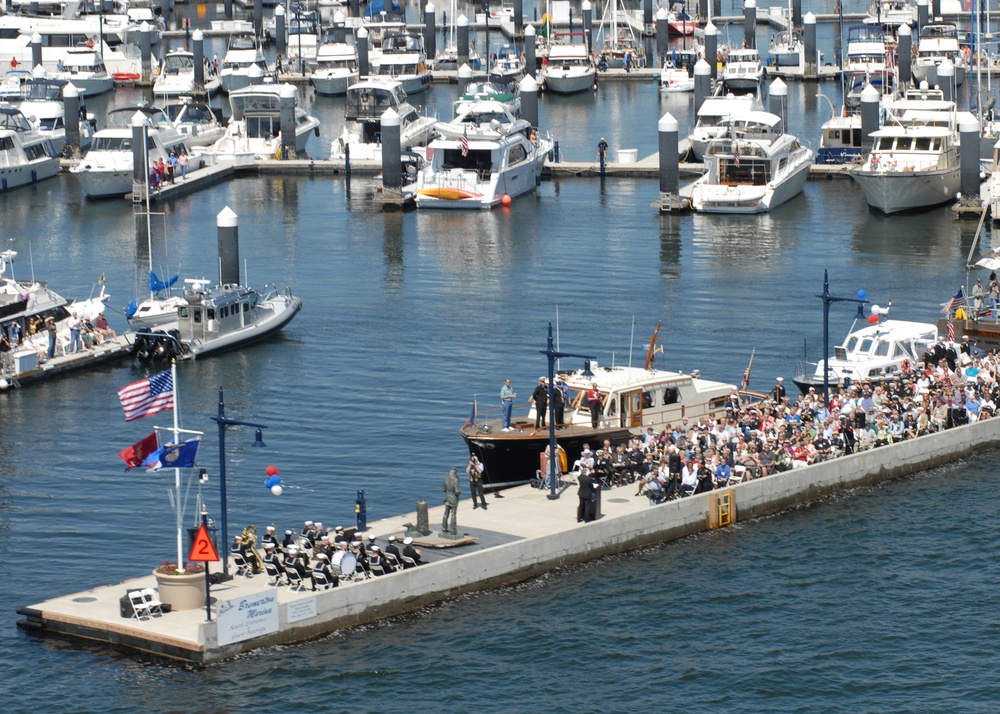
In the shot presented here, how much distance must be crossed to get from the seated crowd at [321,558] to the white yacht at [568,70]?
271 feet

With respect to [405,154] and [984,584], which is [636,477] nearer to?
[984,584]

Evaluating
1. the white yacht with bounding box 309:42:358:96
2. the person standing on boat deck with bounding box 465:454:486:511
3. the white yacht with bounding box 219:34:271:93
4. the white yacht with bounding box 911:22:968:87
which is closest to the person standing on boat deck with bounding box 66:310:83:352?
the person standing on boat deck with bounding box 465:454:486:511

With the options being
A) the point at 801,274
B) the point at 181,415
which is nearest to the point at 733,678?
the point at 181,415

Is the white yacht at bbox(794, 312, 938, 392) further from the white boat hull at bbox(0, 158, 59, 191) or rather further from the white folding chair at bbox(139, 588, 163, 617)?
the white boat hull at bbox(0, 158, 59, 191)

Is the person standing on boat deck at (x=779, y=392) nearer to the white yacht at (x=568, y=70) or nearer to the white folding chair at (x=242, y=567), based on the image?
the white folding chair at (x=242, y=567)

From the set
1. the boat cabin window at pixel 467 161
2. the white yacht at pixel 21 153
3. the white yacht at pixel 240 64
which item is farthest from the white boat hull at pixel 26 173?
the white yacht at pixel 240 64

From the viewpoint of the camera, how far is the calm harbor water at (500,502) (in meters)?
39.3

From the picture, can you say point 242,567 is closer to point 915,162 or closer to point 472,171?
point 472,171

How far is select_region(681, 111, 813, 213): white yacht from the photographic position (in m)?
83.5

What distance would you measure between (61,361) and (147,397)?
814 inches

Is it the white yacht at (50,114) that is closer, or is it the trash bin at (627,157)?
the trash bin at (627,157)

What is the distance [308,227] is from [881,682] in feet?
160

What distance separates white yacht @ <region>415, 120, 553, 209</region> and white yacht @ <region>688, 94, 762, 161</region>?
9.61 metres

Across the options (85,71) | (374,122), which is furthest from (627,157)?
(85,71)
